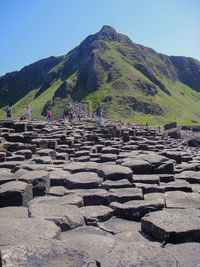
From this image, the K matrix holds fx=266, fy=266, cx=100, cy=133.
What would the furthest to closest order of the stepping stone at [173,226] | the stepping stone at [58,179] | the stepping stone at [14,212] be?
the stepping stone at [58,179] → the stepping stone at [14,212] → the stepping stone at [173,226]

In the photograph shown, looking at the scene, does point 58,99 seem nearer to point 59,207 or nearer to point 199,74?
point 59,207

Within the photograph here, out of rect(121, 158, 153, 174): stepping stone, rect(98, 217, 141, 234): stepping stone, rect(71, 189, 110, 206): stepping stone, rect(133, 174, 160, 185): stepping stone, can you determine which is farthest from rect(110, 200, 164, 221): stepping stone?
rect(121, 158, 153, 174): stepping stone

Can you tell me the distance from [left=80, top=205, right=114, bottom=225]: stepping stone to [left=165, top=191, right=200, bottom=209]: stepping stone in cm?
110

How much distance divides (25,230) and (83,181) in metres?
2.52

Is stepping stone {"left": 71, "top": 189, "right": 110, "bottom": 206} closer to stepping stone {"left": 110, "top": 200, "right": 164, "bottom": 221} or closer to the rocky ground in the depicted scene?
the rocky ground

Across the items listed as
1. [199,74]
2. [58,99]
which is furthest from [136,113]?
[199,74]

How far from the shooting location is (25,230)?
349cm

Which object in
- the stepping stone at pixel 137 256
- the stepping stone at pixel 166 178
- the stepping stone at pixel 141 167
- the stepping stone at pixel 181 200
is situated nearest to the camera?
the stepping stone at pixel 137 256

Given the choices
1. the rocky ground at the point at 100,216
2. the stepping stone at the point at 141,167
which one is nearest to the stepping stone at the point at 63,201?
the rocky ground at the point at 100,216

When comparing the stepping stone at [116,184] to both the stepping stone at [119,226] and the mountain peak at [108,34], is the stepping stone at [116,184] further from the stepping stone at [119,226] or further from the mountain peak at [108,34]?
the mountain peak at [108,34]

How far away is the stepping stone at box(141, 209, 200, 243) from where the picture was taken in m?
3.47

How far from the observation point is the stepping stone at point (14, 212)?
14.6ft

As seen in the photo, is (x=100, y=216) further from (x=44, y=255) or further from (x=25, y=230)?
(x=44, y=255)

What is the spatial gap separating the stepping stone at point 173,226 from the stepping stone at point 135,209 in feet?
1.64
